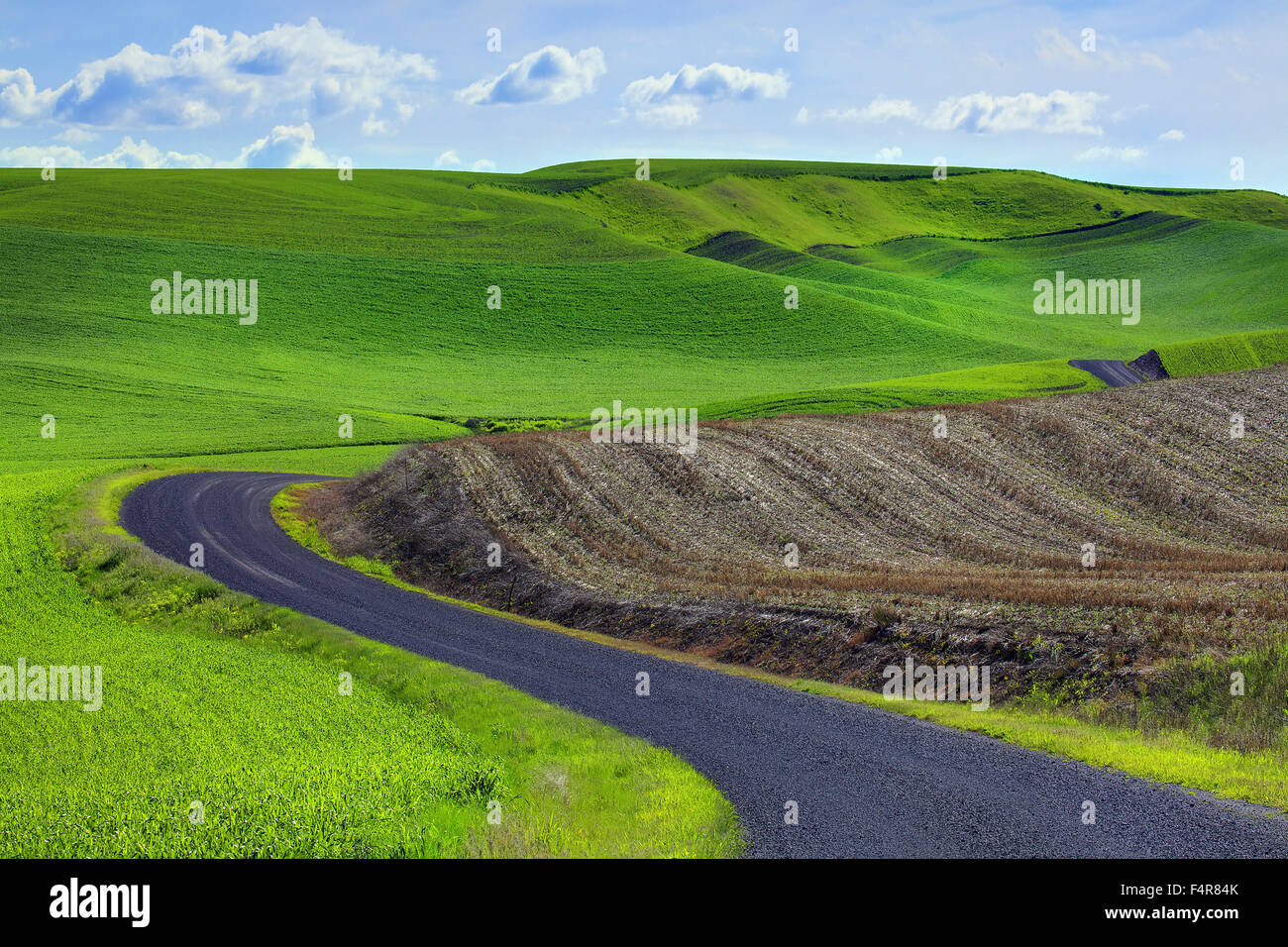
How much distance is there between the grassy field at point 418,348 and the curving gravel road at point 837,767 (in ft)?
4.68

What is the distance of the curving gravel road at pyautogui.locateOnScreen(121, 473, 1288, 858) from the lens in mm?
13273

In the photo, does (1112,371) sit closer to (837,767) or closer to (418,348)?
(418,348)

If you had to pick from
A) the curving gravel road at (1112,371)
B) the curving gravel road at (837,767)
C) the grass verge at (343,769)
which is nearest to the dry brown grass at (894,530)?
the curving gravel road at (837,767)

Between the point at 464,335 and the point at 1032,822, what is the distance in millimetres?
83479

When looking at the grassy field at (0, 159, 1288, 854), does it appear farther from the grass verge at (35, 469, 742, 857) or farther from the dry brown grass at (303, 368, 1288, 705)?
the dry brown grass at (303, 368, 1288, 705)

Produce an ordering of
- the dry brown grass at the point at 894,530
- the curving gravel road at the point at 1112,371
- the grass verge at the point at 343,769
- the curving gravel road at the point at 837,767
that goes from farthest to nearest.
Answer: the curving gravel road at the point at 1112,371 → the dry brown grass at the point at 894,530 → the curving gravel road at the point at 837,767 → the grass verge at the point at 343,769

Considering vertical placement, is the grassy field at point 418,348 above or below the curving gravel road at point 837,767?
above

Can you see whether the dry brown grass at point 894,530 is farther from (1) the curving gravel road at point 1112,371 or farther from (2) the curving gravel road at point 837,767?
(1) the curving gravel road at point 1112,371

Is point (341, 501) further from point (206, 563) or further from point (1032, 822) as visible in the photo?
point (1032, 822)

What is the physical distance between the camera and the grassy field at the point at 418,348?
15.7m

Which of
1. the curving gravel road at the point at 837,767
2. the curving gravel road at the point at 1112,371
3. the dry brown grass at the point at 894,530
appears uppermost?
the curving gravel road at the point at 1112,371

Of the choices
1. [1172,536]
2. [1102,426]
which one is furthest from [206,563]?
[1102,426]

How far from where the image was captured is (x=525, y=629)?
93.9 feet

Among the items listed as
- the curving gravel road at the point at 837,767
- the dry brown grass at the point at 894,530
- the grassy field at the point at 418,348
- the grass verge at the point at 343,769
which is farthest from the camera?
the dry brown grass at the point at 894,530
